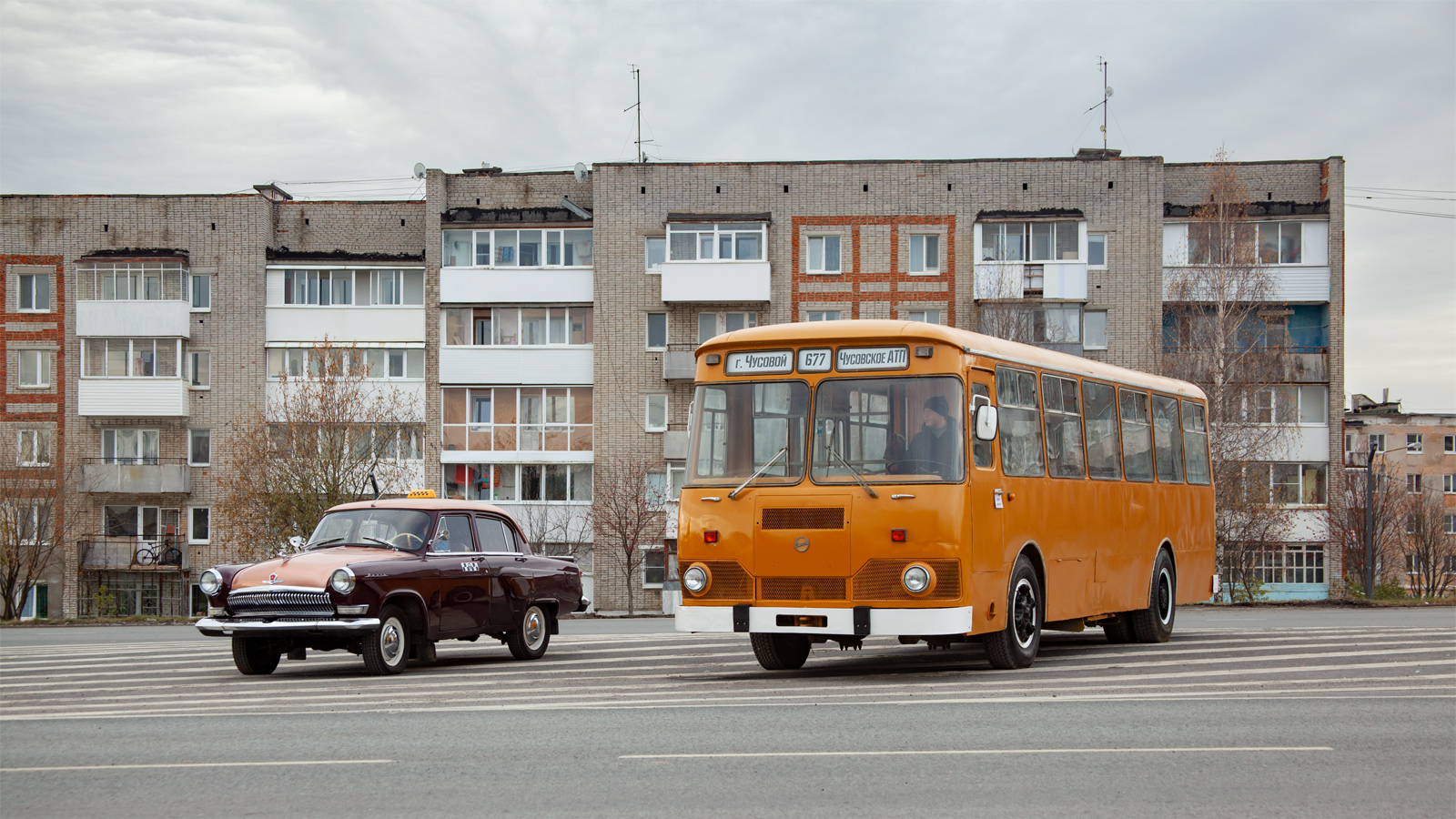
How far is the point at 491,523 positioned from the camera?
54.9ft

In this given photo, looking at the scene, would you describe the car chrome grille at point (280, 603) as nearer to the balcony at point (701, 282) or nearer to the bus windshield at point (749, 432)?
the bus windshield at point (749, 432)

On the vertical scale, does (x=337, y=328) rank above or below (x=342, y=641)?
above

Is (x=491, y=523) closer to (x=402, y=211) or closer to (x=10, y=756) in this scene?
(x=10, y=756)

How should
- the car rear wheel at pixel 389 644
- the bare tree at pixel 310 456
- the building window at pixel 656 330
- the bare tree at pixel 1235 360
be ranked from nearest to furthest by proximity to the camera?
1. the car rear wheel at pixel 389 644
2. the bare tree at pixel 310 456
3. the bare tree at pixel 1235 360
4. the building window at pixel 656 330

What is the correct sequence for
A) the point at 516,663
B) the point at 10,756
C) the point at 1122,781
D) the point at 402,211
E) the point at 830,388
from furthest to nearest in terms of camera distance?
the point at 402,211 → the point at 516,663 → the point at 830,388 → the point at 10,756 → the point at 1122,781

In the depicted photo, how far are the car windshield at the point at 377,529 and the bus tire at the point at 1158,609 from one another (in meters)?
8.11

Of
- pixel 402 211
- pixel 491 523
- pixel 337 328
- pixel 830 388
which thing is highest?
pixel 402 211

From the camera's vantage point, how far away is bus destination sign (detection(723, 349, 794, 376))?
44.1ft

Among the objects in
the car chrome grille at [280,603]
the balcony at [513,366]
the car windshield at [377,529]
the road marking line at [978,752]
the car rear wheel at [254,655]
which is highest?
the balcony at [513,366]

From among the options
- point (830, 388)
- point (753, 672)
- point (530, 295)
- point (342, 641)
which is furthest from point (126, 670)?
point (530, 295)

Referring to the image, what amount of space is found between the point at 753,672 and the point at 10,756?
682cm

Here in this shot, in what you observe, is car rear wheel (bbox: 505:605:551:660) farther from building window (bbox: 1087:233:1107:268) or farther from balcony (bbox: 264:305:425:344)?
building window (bbox: 1087:233:1107:268)

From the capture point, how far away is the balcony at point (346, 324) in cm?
5638

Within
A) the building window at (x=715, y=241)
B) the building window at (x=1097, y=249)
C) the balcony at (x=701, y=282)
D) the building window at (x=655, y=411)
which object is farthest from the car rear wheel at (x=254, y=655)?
the building window at (x=1097, y=249)
